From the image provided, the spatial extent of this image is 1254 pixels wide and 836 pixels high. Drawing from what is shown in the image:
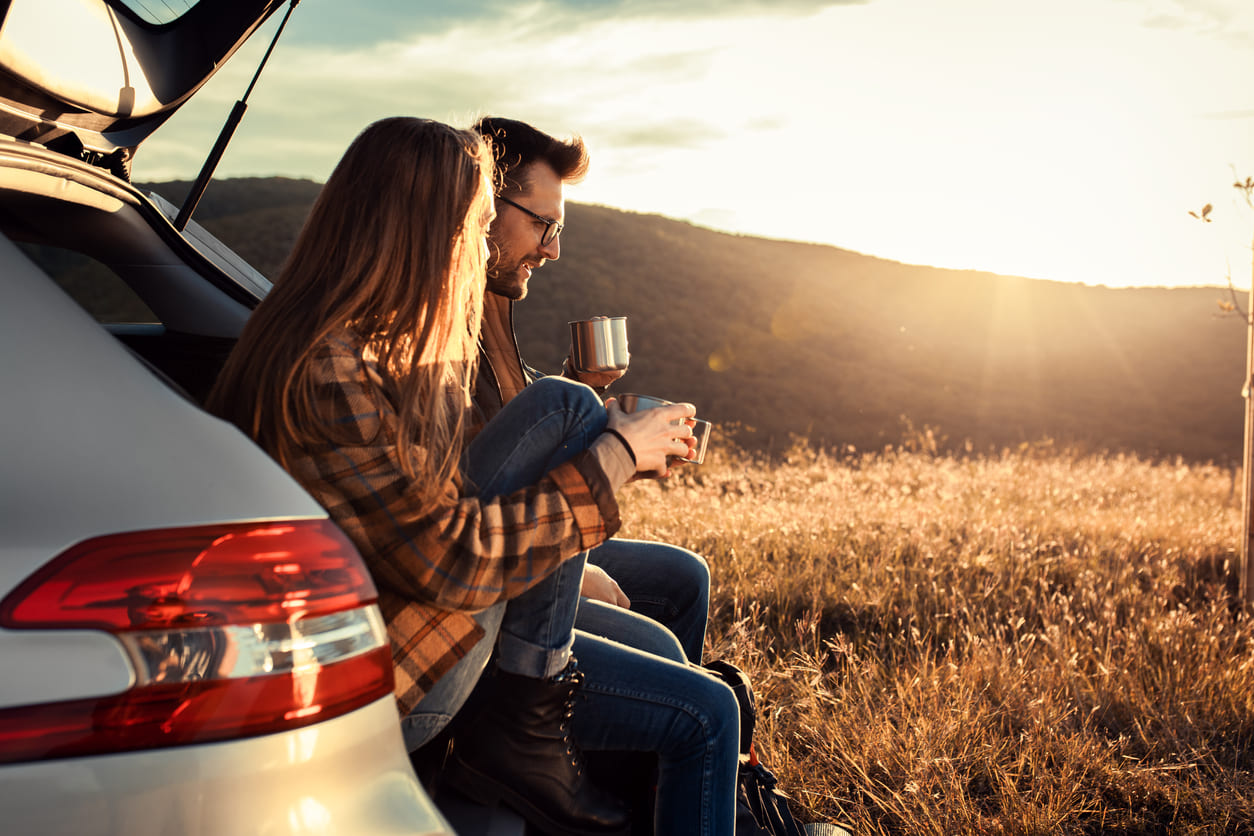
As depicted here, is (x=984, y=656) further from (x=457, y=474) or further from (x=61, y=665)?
(x=61, y=665)

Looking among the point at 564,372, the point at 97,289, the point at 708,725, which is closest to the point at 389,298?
the point at 708,725

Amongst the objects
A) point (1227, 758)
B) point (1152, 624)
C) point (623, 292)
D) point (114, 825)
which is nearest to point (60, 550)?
point (114, 825)

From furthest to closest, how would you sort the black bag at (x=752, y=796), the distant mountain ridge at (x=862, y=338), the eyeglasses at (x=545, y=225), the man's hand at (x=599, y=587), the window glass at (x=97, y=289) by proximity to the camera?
the window glass at (x=97, y=289)
the distant mountain ridge at (x=862, y=338)
the eyeglasses at (x=545, y=225)
the man's hand at (x=599, y=587)
the black bag at (x=752, y=796)

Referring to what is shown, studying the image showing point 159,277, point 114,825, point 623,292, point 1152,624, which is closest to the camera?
point 114,825

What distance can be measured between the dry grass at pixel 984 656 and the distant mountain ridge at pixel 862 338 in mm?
10092

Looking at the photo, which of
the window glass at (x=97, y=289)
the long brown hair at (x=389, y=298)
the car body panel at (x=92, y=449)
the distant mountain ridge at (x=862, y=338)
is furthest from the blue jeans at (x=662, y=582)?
the window glass at (x=97, y=289)

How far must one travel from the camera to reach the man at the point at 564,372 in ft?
7.42

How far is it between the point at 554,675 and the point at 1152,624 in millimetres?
3119

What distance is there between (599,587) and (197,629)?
140cm

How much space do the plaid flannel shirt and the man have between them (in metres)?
0.61

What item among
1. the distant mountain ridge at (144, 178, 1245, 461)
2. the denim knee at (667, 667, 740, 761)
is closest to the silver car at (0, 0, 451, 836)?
the denim knee at (667, 667, 740, 761)

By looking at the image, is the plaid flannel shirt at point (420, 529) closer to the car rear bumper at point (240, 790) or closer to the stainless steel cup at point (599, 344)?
the car rear bumper at point (240, 790)

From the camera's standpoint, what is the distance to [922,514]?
5.77 m

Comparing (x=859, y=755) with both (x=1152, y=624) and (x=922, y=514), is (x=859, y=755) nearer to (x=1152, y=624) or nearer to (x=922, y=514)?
(x=1152, y=624)
